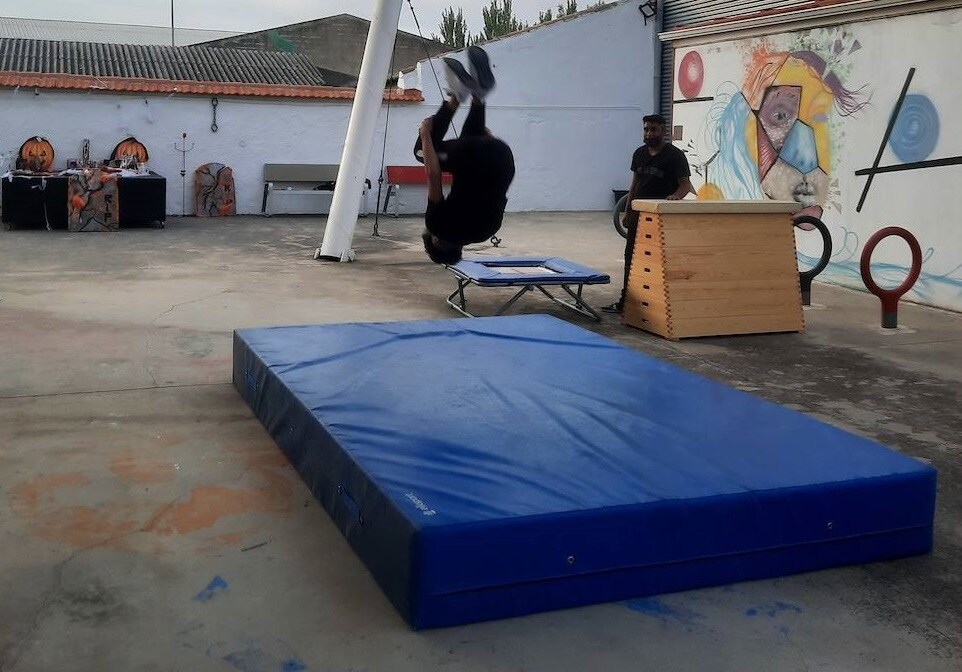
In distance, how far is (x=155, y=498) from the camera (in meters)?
4.39

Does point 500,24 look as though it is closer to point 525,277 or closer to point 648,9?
point 648,9

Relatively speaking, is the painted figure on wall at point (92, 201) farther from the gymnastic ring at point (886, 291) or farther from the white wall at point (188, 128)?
the gymnastic ring at point (886, 291)

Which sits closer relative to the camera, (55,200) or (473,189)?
(473,189)

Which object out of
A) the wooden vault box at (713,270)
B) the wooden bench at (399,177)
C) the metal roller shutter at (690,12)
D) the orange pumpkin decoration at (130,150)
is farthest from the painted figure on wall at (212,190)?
the wooden vault box at (713,270)

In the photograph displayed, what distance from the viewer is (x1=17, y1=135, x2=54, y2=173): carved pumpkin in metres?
16.1

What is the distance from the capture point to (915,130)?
31.8 ft

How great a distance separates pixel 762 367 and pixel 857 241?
4.04 meters

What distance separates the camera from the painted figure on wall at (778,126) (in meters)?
10.8

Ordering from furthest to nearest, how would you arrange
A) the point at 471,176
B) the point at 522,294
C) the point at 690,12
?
the point at 690,12
the point at 522,294
the point at 471,176

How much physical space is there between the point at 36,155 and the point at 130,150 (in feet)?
4.81

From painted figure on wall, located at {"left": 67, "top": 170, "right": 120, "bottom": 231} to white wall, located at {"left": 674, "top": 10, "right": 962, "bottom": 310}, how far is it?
890cm

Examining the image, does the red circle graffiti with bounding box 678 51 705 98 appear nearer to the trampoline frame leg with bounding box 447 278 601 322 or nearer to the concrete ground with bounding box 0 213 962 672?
the trampoline frame leg with bounding box 447 278 601 322

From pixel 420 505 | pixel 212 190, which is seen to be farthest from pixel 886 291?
pixel 212 190

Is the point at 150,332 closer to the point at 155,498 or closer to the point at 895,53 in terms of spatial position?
the point at 155,498
